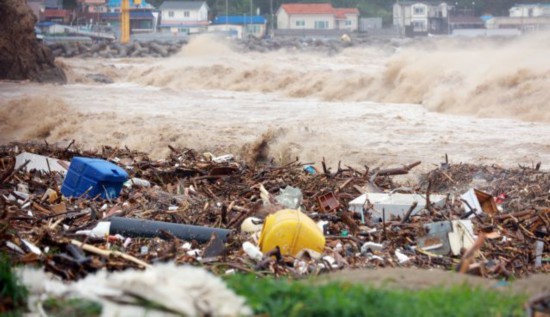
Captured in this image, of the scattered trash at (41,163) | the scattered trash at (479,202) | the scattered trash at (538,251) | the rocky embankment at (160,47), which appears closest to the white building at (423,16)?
the rocky embankment at (160,47)

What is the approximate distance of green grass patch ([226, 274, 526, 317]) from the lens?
15.3ft

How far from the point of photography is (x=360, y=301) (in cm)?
477

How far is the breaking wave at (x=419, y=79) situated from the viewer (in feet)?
98.0

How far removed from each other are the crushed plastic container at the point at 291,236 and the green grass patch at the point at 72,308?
2.82m

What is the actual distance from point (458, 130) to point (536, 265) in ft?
55.9

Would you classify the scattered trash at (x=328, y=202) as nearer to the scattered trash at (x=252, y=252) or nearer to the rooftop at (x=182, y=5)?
the scattered trash at (x=252, y=252)

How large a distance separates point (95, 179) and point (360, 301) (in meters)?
6.08

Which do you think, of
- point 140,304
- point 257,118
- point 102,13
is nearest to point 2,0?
point 257,118

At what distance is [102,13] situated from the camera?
93500 millimetres

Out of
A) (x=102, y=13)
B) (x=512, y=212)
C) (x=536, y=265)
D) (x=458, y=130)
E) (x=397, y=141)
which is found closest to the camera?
(x=536, y=265)

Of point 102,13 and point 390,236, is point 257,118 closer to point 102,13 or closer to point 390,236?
point 390,236

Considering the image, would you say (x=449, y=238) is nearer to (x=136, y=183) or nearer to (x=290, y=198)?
(x=290, y=198)

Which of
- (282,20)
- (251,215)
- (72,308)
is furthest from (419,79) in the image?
(282,20)

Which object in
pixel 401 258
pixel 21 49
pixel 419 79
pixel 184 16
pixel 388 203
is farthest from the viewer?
pixel 184 16
